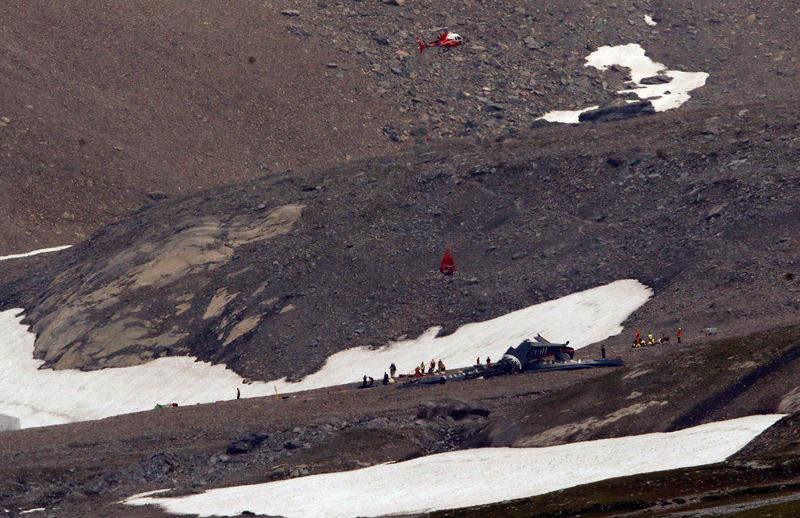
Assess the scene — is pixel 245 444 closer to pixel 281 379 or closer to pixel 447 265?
pixel 281 379

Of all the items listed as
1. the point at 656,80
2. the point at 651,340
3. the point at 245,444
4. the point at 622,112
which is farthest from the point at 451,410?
the point at 656,80

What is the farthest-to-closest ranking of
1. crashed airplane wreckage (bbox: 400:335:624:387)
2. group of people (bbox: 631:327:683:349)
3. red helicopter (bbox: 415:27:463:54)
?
1. red helicopter (bbox: 415:27:463:54)
2. crashed airplane wreckage (bbox: 400:335:624:387)
3. group of people (bbox: 631:327:683:349)

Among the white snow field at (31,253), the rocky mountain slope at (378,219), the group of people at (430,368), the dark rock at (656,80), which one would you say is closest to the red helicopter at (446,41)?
the rocky mountain slope at (378,219)

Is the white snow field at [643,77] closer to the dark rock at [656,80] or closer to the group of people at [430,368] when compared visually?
the dark rock at [656,80]

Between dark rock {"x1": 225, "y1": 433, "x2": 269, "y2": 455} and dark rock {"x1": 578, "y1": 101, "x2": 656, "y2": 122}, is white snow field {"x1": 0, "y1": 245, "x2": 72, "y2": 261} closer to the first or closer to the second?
dark rock {"x1": 578, "y1": 101, "x2": 656, "y2": 122}

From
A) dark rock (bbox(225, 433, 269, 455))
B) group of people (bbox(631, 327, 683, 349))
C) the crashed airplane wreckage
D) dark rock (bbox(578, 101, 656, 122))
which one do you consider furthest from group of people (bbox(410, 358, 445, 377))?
dark rock (bbox(578, 101, 656, 122))
